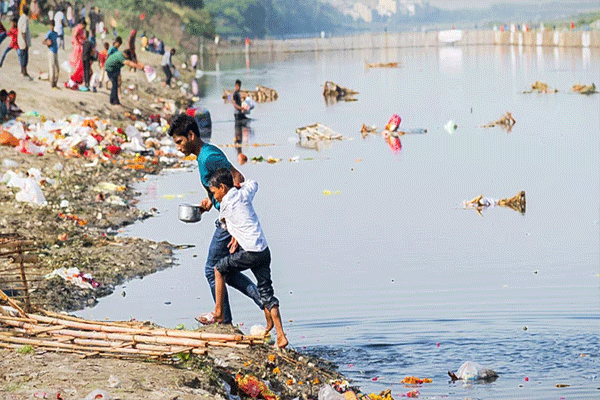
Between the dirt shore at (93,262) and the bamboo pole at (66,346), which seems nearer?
the dirt shore at (93,262)

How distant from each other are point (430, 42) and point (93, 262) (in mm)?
103094

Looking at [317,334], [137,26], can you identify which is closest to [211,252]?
[317,334]

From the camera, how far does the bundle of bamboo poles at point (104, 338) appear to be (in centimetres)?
696

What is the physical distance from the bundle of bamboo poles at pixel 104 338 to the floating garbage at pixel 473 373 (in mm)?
1562

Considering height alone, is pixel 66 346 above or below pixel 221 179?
below

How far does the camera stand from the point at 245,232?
7.97 metres

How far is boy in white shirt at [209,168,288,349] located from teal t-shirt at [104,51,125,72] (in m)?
18.4

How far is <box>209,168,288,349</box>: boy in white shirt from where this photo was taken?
312 inches

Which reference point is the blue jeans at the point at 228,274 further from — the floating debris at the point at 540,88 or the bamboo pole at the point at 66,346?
the floating debris at the point at 540,88

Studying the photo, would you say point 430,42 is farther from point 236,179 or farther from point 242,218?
point 242,218

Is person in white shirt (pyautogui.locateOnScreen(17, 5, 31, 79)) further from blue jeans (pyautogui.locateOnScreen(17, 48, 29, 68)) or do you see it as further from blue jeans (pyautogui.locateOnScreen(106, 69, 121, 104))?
blue jeans (pyautogui.locateOnScreen(106, 69, 121, 104))

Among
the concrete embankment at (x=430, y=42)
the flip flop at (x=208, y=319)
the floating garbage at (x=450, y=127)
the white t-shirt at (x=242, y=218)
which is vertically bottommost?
A: the flip flop at (x=208, y=319)

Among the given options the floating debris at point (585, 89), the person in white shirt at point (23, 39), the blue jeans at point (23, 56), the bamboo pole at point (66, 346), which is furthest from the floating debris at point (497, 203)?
the floating debris at point (585, 89)

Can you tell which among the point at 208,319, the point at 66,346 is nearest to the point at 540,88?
the point at 208,319
